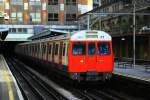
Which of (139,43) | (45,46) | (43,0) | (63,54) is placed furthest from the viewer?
(43,0)

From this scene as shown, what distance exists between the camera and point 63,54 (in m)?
24.7

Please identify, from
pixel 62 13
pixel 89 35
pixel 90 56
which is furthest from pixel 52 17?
pixel 90 56

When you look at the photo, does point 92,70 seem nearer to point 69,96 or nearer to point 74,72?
point 74,72

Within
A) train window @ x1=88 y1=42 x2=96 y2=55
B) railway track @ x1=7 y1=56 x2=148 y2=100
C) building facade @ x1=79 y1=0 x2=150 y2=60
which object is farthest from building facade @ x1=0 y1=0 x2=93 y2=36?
train window @ x1=88 y1=42 x2=96 y2=55

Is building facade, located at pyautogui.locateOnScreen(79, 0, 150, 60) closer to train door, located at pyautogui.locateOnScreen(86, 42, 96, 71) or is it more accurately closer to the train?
the train

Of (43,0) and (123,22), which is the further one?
(43,0)

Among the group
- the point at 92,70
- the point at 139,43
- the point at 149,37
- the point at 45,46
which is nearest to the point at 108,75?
the point at 92,70

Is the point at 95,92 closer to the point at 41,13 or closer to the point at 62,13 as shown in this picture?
the point at 41,13

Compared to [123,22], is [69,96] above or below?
below

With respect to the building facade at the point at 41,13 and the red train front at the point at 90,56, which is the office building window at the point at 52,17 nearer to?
the building facade at the point at 41,13

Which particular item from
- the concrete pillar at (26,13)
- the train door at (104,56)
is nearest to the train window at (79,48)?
the train door at (104,56)

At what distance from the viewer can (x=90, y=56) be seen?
23.5 meters

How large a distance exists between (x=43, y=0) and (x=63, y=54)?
6473 centimetres

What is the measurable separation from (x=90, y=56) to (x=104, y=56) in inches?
29.0
